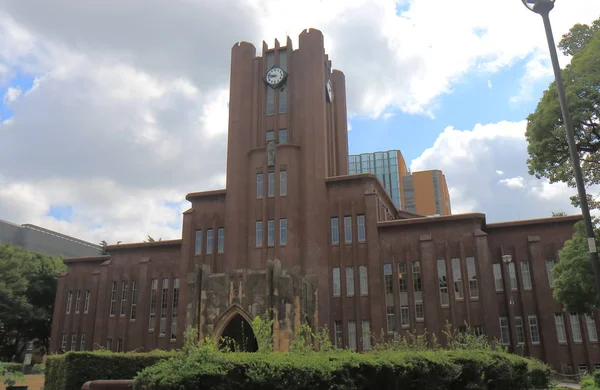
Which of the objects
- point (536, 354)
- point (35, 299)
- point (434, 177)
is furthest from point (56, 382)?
point (434, 177)

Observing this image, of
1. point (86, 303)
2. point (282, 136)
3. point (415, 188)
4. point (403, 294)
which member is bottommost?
point (403, 294)

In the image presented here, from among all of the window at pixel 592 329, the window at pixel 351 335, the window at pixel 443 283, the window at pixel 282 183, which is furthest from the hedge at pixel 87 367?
the window at pixel 592 329

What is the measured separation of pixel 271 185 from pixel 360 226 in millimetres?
6774

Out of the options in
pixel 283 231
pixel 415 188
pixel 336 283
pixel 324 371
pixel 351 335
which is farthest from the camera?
pixel 415 188

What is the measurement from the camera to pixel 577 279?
696 inches

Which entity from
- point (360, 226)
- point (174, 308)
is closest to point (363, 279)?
point (360, 226)

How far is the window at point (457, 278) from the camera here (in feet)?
102

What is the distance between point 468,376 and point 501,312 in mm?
20380

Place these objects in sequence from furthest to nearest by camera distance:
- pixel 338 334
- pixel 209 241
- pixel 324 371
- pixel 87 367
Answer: pixel 209 241 → pixel 338 334 → pixel 87 367 → pixel 324 371

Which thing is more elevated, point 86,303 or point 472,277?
point 472,277

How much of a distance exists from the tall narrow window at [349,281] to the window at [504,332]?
9.01 metres

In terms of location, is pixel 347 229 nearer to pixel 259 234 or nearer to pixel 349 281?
pixel 349 281

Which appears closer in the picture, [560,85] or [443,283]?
[560,85]

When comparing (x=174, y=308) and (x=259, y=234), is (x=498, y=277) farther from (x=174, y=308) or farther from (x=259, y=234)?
(x=174, y=308)
